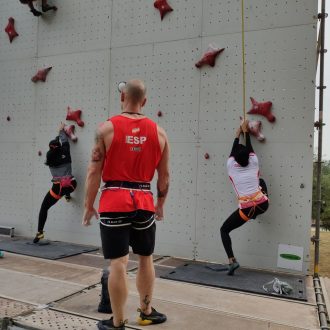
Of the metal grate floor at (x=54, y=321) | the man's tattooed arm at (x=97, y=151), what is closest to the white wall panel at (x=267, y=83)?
the man's tattooed arm at (x=97, y=151)

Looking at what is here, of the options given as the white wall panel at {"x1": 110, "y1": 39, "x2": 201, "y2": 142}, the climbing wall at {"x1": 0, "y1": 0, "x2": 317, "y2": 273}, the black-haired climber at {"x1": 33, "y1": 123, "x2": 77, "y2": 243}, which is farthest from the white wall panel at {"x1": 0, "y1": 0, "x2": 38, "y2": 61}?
the white wall panel at {"x1": 110, "y1": 39, "x2": 201, "y2": 142}

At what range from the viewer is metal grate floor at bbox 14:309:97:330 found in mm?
2666

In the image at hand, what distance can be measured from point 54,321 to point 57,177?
3063mm

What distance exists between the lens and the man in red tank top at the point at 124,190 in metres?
2.52

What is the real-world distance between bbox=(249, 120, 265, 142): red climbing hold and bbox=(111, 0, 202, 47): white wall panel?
54.8 inches

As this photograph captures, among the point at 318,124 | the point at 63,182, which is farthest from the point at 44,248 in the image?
the point at 318,124

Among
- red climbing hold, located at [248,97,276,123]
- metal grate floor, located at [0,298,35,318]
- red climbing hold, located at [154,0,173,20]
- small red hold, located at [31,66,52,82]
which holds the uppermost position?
red climbing hold, located at [154,0,173,20]

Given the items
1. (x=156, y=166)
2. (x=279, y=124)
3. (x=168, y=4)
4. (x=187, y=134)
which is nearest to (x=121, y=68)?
(x=168, y=4)

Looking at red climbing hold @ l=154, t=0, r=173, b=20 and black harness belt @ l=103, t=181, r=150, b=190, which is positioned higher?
red climbing hold @ l=154, t=0, r=173, b=20

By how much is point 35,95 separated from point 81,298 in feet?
12.7

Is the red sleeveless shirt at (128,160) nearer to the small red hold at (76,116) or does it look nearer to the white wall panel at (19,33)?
the small red hold at (76,116)

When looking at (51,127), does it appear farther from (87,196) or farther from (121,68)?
(87,196)

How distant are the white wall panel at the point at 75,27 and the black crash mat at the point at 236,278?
333 cm

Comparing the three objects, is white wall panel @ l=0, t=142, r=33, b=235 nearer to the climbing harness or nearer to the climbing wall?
the climbing wall
